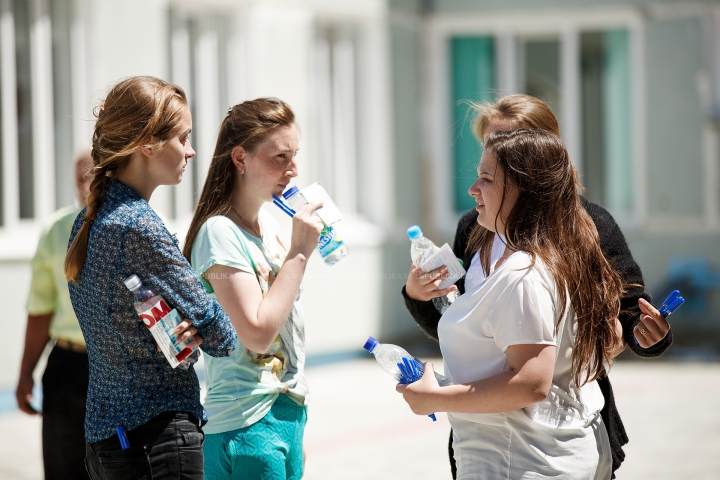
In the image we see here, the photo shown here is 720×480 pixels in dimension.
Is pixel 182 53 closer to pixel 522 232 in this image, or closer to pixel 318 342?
pixel 318 342

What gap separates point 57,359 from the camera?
12.3 feet

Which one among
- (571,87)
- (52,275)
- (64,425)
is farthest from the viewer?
(571,87)

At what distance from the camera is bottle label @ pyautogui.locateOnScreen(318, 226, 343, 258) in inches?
116

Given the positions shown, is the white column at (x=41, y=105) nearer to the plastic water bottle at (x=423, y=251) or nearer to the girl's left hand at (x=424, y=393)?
the plastic water bottle at (x=423, y=251)

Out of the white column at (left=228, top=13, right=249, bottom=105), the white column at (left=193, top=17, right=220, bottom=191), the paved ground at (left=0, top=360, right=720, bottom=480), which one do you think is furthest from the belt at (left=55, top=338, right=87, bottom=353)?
the white column at (left=228, top=13, right=249, bottom=105)

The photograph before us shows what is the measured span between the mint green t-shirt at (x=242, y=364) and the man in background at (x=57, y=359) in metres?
0.89

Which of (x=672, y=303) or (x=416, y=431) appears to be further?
(x=416, y=431)

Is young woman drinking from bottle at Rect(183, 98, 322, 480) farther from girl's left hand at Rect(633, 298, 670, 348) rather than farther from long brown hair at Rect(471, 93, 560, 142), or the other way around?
girl's left hand at Rect(633, 298, 670, 348)

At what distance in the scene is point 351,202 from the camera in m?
10.1

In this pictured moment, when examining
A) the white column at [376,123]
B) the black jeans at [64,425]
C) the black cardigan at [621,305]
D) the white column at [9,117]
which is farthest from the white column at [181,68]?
the black cardigan at [621,305]

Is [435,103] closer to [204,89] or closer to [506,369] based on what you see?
[204,89]

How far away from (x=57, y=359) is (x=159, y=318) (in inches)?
69.5

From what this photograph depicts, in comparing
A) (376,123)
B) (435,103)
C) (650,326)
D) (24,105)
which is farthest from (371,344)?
(435,103)

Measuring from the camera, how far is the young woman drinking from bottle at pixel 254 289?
2.62 metres
